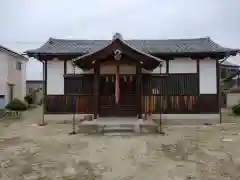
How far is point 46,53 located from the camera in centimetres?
1406

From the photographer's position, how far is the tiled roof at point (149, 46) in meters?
14.2

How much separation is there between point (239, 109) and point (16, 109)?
15454 mm

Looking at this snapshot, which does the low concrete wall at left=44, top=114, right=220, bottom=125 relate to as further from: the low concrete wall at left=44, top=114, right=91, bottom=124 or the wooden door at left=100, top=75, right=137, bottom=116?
the wooden door at left=100, top=75, right=137, bottom=116

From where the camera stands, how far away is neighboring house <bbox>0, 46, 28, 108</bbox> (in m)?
21.6

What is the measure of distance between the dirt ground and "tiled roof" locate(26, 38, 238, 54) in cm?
454

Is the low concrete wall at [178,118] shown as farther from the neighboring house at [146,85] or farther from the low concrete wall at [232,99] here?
the low concrete wall at [232,99]

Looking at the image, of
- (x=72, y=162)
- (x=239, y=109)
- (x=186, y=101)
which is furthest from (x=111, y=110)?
(x=239, y=109)

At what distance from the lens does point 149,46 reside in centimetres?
1573

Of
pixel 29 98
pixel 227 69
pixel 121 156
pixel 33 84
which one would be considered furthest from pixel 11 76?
pixel 227 69

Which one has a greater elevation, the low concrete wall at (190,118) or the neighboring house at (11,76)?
the neighboring house at (11,76)

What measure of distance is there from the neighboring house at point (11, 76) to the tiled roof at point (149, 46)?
22.8ft

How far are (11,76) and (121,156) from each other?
17667 millimetres

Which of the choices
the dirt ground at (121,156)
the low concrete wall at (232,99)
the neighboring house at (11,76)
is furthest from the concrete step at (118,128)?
the low concrete wall at (232,99)

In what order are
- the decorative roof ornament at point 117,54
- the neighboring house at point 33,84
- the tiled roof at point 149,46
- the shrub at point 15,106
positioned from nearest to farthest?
the decorative roof ornament at point 117,54 < the tiled roof at point 149,46 < the shrub at point 15,106 < the neighboring house at point 33,84
